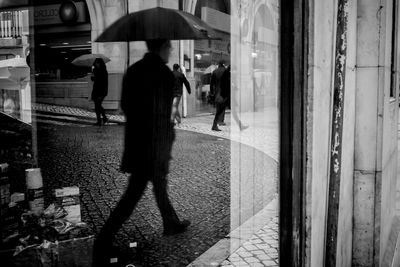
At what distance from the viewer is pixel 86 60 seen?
2.93 metres

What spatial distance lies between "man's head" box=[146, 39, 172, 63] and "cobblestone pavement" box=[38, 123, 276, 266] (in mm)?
544

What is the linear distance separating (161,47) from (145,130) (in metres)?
0.55

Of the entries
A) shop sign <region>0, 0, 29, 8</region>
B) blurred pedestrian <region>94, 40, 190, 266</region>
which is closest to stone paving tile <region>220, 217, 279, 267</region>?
blurred pedestrian <region>94, 40, 190, 266</region>

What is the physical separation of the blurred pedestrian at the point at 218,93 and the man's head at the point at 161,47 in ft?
2.86

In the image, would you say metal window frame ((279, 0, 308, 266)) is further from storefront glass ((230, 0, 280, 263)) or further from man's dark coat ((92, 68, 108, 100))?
man's dark coat ((92, 68, 108, 100))

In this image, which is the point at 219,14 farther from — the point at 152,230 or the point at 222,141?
the point at 152,230

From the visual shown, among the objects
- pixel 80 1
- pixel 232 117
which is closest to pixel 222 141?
pixel 232 117

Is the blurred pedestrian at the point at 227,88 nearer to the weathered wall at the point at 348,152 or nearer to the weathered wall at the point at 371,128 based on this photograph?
the weathered wall at the point at 348,152

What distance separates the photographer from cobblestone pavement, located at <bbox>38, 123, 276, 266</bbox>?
307 cm

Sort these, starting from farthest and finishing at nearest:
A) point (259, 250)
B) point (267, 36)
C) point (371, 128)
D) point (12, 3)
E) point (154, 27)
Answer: point (259, 250) < point (371, 128) < point (267, 36) < point (154, 27) < point (12, 3)

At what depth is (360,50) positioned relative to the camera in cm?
450

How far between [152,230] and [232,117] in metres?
1.44

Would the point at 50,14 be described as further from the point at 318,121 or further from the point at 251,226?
the point at 251,226

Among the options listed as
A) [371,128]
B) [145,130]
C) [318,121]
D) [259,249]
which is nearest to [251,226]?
[259,249]
